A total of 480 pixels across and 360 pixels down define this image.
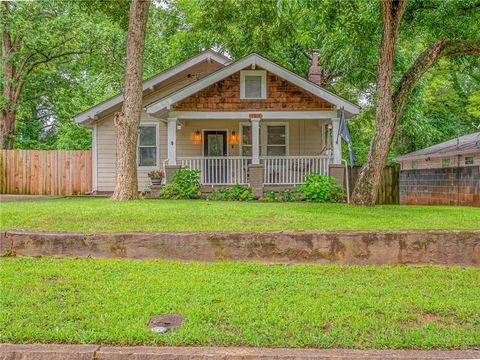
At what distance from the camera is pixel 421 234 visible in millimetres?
5617

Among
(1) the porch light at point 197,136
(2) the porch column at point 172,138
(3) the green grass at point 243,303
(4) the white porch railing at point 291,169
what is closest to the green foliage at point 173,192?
(2) the porch column at point 172,138

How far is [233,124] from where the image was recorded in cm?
1557

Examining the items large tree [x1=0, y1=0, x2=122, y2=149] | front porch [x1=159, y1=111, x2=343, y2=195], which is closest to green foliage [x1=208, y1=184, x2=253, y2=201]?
front porch [x1=159, y1=111, x2=343, y2=195]

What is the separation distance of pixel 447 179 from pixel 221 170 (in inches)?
287

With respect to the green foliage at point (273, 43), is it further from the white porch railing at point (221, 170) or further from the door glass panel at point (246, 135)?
the white porch railing at point (221, 170)

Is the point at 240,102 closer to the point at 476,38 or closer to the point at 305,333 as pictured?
the point at 476,38

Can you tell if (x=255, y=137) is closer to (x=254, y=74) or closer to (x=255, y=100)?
(x=255, y=100)

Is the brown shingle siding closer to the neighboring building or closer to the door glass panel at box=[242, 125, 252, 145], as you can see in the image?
the door glass panel at box=[242, 125, 252, 145]

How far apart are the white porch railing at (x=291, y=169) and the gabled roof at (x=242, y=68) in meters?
1.95

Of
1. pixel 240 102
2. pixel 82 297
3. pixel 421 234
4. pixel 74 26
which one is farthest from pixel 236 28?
pixel 82 297

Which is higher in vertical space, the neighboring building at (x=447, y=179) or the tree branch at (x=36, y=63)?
the tree branch at (x=36, y=63)

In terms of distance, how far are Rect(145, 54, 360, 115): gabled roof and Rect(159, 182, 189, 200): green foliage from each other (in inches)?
97.9

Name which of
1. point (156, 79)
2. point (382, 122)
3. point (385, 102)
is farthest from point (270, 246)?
point (156, 79)

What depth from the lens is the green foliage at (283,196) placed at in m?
→ 12.3
